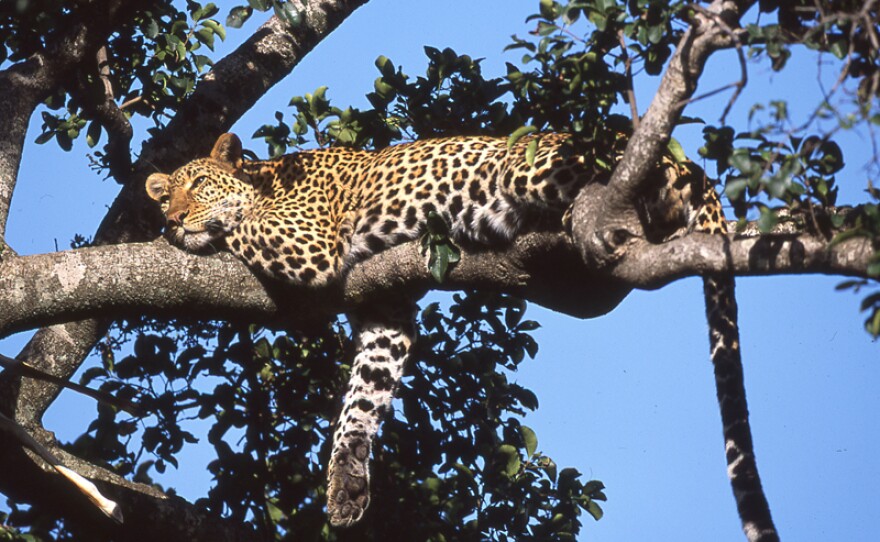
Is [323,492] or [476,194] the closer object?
[476,194]

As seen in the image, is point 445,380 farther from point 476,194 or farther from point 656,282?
point 656,282

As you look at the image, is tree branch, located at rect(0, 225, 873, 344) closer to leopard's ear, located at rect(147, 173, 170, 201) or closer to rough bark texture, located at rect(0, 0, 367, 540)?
rough bark texture, located at rect(0, 0, 367, 540)

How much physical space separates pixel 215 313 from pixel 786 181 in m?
3.22

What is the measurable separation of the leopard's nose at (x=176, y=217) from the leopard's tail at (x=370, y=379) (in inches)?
45.1

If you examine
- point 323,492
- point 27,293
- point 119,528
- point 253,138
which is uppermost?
point 253,138

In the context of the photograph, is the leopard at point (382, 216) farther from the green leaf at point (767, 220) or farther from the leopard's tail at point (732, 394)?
the green leaf at point (767, 220)

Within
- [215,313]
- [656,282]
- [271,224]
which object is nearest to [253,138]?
[271,224]

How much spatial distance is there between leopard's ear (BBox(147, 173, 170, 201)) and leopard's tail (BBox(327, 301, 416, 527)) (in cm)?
143

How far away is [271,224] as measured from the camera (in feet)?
20.9

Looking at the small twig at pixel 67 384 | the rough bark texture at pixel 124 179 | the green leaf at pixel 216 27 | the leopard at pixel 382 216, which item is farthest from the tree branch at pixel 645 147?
the green leaf at pixel 216 27

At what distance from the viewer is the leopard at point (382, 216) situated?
5.42m

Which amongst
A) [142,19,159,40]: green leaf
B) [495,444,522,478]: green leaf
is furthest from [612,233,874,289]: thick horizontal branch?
[142,19,159,40]: green leaf

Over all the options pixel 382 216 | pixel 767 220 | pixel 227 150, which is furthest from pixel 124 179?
pixel 767 220

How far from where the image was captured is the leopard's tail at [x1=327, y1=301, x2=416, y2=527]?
21.2ft
